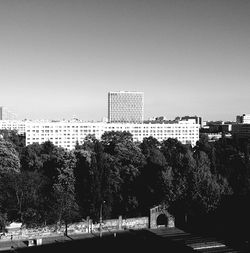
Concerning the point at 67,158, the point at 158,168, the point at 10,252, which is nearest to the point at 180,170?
the point at 158,168

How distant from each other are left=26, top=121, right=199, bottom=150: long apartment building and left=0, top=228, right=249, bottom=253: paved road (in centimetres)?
9532

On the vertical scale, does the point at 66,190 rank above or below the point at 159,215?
above

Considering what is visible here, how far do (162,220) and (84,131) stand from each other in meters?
99.4

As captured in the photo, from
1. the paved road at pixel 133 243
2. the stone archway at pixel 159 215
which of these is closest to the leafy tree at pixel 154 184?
the stone archway at pixel 159 215

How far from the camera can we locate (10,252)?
42.0 meters

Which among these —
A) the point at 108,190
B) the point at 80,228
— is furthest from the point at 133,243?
the point at 108,190

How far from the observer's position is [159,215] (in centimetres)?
5319

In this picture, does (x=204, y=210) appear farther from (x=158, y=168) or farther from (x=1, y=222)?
(x=1, y=222)

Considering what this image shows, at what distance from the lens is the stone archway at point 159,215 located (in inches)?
2058

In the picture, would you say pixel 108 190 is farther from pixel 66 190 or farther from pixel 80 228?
pixel 66 190

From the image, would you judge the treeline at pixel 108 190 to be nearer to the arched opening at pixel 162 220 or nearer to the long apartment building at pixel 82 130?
the arched opening at pixel 162 220

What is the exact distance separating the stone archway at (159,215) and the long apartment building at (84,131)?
91848 mm

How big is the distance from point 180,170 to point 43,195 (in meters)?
19.0

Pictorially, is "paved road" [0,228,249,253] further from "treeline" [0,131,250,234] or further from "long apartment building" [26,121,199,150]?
"long apartment building" [26,121,199,150]
